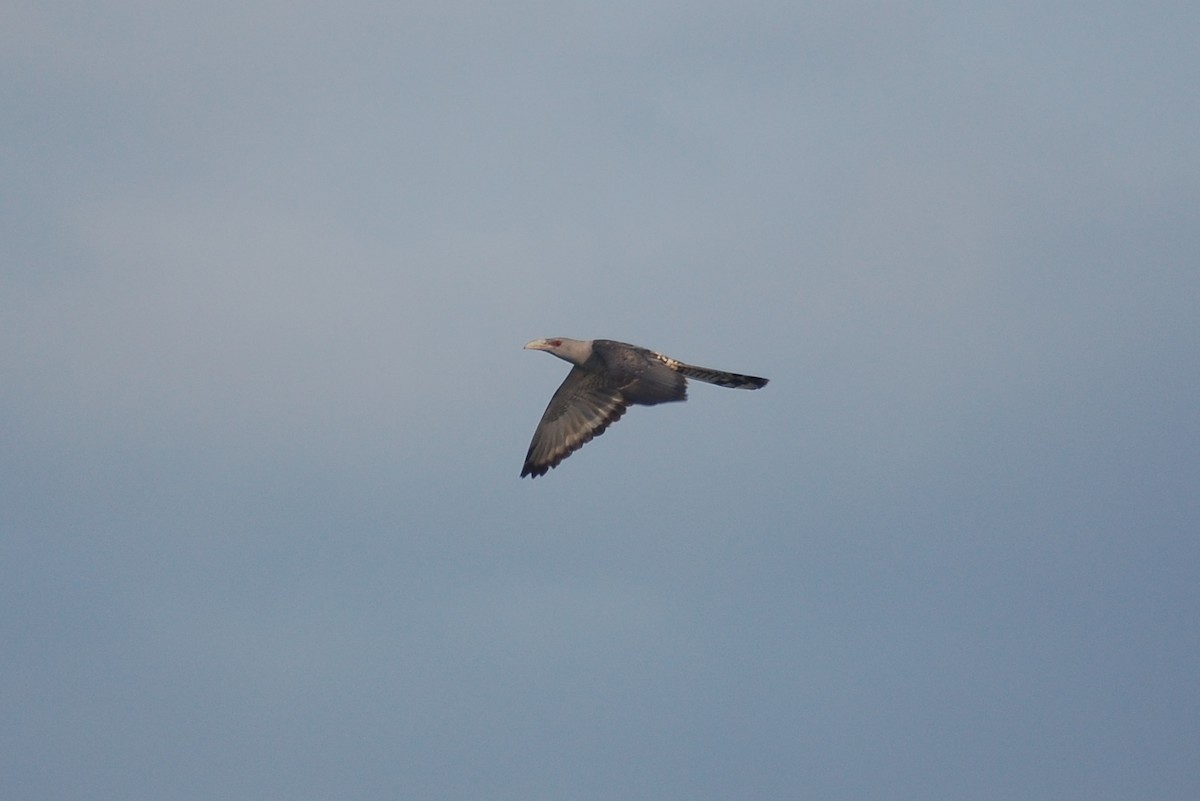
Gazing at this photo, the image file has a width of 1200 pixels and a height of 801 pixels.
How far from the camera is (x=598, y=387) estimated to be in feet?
125

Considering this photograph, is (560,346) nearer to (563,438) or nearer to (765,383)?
(563,438)

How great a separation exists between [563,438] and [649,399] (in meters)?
3.27

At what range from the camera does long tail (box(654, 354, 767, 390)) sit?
36.3m

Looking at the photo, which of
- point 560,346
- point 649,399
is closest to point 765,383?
point 649,399

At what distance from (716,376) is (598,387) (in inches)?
118

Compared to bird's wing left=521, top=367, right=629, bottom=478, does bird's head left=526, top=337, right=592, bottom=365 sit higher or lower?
higher

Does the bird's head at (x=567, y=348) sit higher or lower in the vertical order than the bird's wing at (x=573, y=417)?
higher

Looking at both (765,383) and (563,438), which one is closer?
(765,383)

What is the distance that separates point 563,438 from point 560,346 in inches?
87.9

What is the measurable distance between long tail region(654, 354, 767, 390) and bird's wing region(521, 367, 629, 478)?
5.74 ft

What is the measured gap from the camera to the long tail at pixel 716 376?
119ft

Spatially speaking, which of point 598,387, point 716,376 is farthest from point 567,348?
point 716,376

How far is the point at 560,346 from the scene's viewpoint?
38.1 meters

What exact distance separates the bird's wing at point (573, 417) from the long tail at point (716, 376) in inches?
68.9
